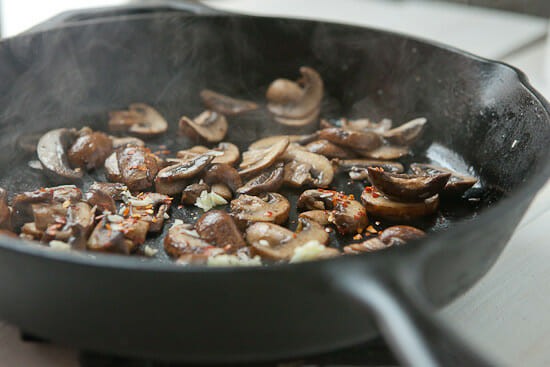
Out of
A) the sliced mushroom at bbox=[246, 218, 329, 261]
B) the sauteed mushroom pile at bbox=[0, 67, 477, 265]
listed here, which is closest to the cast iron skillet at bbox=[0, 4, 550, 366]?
the sauteed mushroom pile at bbox=[0, 67, 477, 265]

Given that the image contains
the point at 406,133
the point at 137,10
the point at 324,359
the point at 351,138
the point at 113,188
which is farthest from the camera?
the point at 137,10

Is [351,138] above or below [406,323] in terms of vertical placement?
below

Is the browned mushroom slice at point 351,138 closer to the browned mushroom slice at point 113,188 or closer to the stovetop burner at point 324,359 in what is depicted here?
the browned mushroom slice at point 113,188

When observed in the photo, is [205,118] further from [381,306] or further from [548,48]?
[548,48]

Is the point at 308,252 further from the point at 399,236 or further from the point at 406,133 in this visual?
the point at 406,133

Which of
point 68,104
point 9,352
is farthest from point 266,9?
point 9,352

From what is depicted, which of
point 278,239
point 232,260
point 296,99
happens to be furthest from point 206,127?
point 232,260
